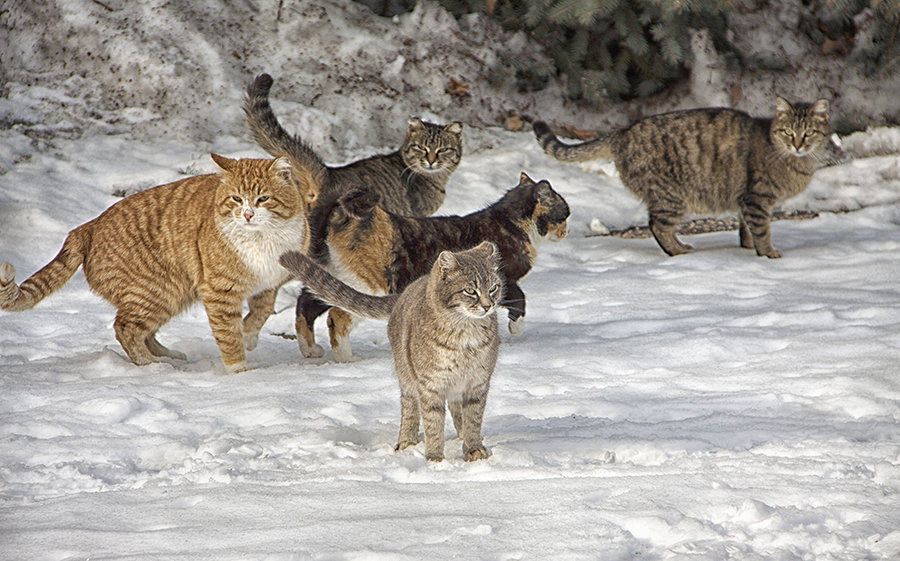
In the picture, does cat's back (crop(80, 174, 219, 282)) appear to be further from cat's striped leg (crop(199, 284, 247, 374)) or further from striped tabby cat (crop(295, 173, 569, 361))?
striped tabby cat (crop(295, 173, 569, 361))

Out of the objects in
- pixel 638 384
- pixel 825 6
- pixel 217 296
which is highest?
pixel 825 6

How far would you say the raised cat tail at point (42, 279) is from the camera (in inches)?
207

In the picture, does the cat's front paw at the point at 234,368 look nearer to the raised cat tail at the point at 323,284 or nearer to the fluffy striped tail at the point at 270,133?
the raised cat tail at the point at 323,284

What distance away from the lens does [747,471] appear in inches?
136

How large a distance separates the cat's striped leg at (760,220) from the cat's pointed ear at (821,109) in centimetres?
79

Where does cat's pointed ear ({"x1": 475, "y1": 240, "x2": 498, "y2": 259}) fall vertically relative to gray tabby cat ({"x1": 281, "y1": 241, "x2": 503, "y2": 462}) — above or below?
above

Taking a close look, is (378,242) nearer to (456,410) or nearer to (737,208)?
(456,410)

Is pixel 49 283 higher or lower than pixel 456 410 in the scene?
higher

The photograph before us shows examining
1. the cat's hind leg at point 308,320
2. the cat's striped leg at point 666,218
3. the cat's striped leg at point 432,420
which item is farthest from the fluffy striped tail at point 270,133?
the cat's striped leg at point 666,218

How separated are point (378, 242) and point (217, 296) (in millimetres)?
1024

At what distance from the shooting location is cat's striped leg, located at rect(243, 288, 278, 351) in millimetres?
5836

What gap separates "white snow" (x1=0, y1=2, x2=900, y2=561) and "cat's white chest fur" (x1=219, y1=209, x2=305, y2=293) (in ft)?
1.99

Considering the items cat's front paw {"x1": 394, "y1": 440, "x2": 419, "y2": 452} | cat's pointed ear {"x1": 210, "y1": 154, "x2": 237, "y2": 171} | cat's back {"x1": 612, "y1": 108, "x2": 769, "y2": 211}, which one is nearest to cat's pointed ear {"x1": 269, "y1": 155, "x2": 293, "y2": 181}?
cat's pointed ear {"x1": 210, "y1": 154, "x2": 237, "y2": 171}

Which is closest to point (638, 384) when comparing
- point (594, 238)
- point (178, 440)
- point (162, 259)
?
point (178, 440)
